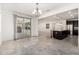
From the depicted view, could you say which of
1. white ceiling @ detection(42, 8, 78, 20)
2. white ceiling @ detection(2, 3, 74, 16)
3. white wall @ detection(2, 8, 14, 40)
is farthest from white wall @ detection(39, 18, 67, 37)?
white wall @ detection(2, 8, 14, 40)

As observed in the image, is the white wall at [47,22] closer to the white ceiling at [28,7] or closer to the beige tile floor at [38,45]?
the beige tile floor at [38,45]

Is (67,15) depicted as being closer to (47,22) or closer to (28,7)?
(47,22)

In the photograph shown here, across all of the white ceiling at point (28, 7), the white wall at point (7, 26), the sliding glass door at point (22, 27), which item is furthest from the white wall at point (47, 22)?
the white wall at point (7, 26)

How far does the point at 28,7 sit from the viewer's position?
362 cm

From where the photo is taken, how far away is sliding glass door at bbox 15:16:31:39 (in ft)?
12.7

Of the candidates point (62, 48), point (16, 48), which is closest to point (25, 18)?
point (16, 48)

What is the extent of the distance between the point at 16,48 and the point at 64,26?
2549mm

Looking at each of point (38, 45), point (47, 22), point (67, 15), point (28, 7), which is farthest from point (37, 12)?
point (38, 45)

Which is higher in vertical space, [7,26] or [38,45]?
[7,26]

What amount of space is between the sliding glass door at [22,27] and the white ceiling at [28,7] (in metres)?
0.39

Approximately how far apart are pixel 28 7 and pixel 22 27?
1.01 meters

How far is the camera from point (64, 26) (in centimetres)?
390

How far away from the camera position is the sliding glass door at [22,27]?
3.87m

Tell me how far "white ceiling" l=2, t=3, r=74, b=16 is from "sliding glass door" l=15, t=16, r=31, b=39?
0.39 m
